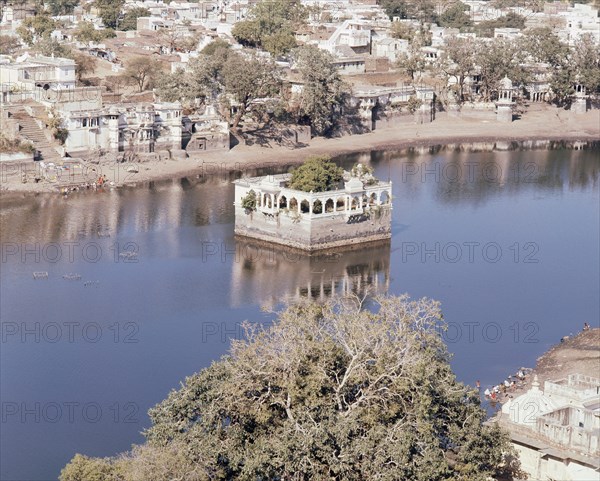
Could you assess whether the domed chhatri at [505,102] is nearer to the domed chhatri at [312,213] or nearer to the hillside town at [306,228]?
the hillside town at [306,228]

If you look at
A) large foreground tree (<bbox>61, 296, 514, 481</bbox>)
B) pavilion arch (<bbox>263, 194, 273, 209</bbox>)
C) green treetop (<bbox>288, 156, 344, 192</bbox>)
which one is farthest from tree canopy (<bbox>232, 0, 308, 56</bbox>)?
large foreground tree (<bbox>61, 296, 514, 481</bbox>)

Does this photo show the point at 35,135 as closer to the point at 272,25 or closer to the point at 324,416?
the point at 272,25

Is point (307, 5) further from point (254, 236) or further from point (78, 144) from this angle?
point (254, 236)

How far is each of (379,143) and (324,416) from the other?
5510 centimetres

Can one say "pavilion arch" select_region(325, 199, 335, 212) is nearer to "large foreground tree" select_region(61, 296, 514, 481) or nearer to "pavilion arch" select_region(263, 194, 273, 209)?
"pavilion arch" select_region(263, 194, 273, 209)

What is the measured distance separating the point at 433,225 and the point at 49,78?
27.6 m

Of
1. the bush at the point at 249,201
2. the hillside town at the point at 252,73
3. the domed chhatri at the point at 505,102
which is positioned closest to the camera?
the bush at the point at 249,201

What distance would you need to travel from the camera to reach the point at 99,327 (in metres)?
47.0

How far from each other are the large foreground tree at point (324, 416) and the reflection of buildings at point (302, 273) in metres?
17.4

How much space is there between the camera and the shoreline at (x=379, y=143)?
7075 cm

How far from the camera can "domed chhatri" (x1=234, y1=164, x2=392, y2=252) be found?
57.3 meters

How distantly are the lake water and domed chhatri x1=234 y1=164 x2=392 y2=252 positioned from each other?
81cm

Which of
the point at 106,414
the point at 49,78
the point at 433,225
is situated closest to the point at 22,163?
the point at 49,78

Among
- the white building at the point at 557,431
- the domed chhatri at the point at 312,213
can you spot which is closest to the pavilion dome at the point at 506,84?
the domed chhatri at the point at 312,213
